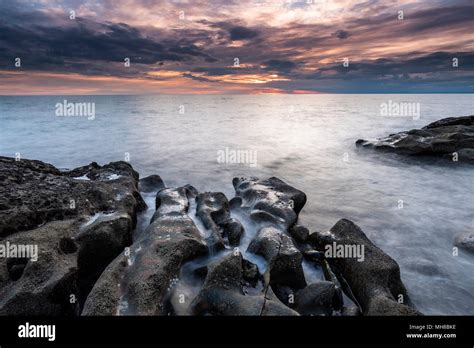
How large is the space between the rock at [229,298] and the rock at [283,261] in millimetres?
646

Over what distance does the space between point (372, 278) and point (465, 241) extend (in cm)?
389

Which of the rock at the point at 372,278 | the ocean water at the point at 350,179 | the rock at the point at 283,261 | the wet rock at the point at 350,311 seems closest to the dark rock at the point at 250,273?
the rock at the point at 283,261

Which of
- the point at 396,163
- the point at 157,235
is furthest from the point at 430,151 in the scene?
the point at 157,235

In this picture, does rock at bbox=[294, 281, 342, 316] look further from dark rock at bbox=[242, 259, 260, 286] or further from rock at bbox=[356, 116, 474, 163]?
rock at bbox=[356, 116, 474, 163]

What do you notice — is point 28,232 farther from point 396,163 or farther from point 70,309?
point 396,163

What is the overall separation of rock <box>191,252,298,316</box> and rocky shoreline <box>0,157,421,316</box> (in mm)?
16

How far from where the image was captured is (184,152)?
66.8 feet

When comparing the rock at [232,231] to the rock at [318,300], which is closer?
the rock at [318,300]

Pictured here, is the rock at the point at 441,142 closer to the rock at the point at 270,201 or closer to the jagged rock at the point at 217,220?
the rock at the point at 270,201

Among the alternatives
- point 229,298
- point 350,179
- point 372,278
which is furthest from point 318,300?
point 350,179

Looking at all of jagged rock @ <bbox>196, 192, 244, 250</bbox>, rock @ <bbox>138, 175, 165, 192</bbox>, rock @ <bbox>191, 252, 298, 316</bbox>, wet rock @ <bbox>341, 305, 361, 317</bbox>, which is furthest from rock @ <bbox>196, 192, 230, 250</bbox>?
wet rock @ <bbox>341, 305, 361, 317</bbox>

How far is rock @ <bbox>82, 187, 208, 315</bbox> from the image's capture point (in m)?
4.41

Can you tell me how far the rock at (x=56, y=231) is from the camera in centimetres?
468

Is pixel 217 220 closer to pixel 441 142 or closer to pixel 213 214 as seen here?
pixel 213 214
